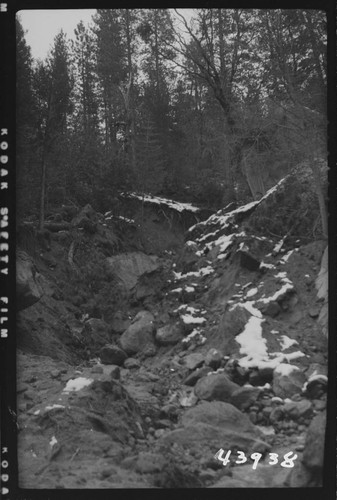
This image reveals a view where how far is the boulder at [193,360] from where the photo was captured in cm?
514

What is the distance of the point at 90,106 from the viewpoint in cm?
593

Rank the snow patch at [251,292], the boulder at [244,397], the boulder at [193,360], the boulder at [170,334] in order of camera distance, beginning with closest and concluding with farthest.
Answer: the boulder at [244,397]
the boulder at [193,360]
the snow patch at [251,292]
the boulder at [170,334]

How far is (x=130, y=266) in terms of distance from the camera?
23.6 feet

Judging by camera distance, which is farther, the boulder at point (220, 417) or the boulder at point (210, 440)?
the boulder at point (220, 417)

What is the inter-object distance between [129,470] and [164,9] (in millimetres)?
4452

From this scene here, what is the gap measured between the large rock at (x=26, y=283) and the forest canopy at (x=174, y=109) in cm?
63

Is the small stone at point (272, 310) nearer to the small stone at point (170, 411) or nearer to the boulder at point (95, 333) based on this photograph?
the small stone at point (170, 411)

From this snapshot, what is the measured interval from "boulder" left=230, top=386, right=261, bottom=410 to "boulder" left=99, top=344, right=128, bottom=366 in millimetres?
1743

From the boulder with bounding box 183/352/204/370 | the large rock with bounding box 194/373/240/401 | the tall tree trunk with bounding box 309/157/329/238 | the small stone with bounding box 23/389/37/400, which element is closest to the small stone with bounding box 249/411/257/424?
the large rock with bounding box 194/373/240/401

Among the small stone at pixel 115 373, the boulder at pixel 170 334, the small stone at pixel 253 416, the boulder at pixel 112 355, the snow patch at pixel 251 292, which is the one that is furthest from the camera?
the boulder at pixel 170 334

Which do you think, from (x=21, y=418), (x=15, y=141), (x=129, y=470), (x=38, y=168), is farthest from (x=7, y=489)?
(x=38, y=168)

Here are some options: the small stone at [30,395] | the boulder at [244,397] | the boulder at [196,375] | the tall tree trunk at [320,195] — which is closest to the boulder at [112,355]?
the boulder at [196,375]

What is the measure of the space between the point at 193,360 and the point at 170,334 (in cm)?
84
